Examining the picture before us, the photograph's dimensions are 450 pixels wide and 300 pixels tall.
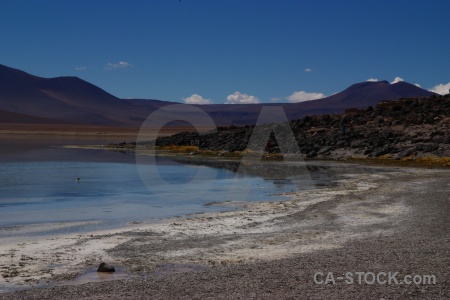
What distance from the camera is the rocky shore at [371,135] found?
46281mm

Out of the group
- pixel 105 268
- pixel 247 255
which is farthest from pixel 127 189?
pixel 105 268

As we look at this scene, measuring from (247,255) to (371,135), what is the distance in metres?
42.3

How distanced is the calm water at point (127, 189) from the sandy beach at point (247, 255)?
8.02 ft

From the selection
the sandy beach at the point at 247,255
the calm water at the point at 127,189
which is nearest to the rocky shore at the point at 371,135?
the calm water at the point at 127,189


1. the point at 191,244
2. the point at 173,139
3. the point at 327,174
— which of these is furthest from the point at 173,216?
the point at 173,139

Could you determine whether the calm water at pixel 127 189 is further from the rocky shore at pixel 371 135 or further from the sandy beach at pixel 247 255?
the rocky shore at pixel 371 135

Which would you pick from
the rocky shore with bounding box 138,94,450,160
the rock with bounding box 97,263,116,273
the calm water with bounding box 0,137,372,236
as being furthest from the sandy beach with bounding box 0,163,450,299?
the rocky shore with bounding box 138,94,450,160

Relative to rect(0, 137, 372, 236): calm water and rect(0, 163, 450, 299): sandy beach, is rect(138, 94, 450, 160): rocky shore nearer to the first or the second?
rect(0, 137, 372, 236): calm water

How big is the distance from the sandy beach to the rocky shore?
27546 mm

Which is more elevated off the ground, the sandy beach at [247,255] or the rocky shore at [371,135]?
the rocky shore at [371,135]

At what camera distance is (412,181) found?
1094 inches

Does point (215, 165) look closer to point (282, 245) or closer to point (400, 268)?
point (282, 245)

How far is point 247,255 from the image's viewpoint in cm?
1210

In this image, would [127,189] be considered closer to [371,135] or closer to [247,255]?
[247,255]
